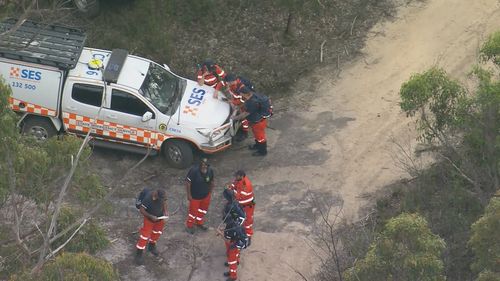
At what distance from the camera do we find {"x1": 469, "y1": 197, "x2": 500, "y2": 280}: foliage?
830cm

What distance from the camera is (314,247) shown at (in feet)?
41.5

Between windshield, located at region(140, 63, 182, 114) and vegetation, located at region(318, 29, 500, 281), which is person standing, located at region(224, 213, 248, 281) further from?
windshield, located at region(140, 63, 182, 114)

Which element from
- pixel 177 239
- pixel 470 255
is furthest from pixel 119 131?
pixel 470 255

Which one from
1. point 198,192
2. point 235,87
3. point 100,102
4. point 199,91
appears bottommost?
point 198,192

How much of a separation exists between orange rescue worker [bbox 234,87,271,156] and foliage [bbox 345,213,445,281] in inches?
234

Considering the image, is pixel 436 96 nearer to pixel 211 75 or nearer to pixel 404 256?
pixel 404 256

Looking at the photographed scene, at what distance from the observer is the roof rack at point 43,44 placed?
13.4 meters

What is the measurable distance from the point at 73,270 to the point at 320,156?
7.69m

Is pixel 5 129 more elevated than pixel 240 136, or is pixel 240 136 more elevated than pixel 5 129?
pixel 240 136

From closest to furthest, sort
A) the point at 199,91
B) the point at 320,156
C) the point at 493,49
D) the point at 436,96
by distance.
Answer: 1. the point at 493,49
2. the point at 436,96
3. the point at 199,91
4. the point at 320,156

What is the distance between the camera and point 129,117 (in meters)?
13.6

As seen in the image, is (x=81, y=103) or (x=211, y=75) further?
(x=211, y=75)

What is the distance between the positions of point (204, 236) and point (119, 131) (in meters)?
2.60

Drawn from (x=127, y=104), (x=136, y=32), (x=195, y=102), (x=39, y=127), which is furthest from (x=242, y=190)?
(x=136, y=32)
